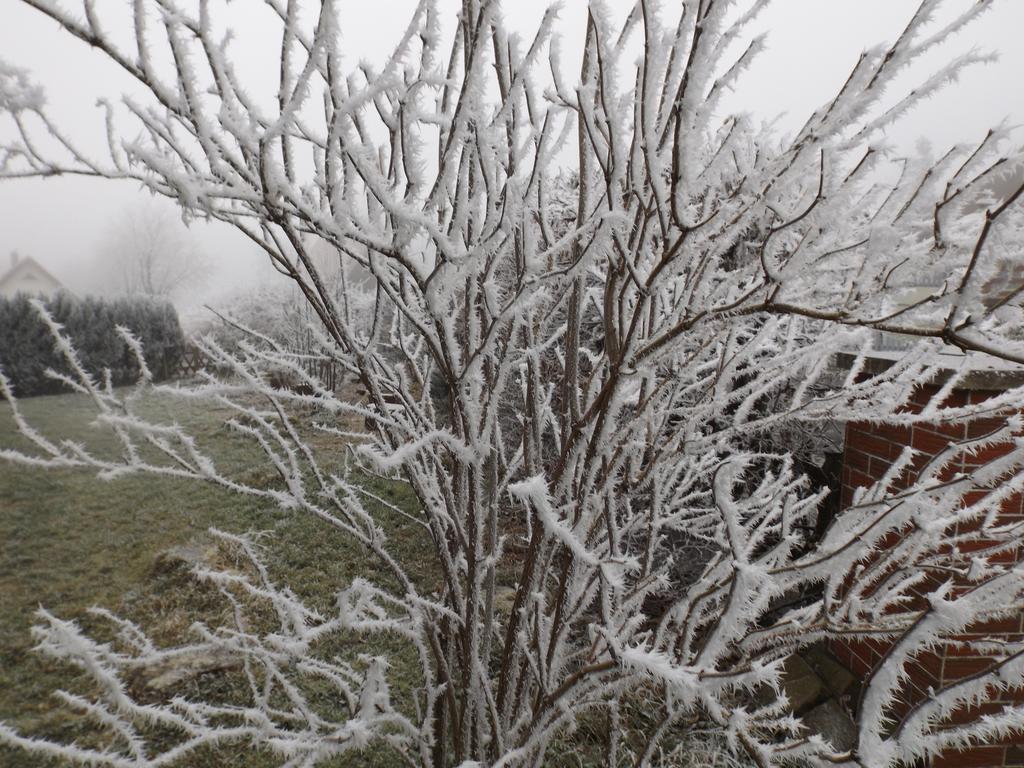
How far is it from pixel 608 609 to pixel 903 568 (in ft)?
1.86

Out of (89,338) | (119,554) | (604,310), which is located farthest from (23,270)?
(604,310)

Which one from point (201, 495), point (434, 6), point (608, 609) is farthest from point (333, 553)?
point (434, 6)

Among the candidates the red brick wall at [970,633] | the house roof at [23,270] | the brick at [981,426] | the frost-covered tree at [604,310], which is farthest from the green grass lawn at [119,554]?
the house roof at [23,270]

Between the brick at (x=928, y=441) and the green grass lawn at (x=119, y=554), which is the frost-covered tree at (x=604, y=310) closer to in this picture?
the brick at (x=928, y=441)

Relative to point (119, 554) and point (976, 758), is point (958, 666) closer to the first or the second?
point (976, 758)

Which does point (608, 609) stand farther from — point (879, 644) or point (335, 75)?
point (879, 644)

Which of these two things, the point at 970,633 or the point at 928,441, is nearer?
the point at 970,633

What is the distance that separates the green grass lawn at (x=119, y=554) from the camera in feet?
10.8

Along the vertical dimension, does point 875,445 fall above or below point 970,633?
above

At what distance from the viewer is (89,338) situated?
38.0 feet

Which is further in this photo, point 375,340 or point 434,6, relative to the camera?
point 375,340

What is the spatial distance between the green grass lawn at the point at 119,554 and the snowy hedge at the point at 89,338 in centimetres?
283

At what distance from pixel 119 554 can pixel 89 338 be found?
888cm

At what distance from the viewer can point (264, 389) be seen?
124cm
